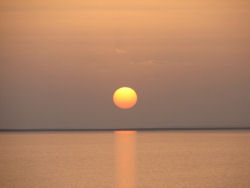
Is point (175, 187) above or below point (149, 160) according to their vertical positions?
below

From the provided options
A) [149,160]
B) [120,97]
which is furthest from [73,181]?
[120,97]

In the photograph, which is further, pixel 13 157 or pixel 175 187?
pixel 13 157

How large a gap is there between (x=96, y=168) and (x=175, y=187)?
1.15 m

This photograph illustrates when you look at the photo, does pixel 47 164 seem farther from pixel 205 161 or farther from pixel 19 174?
pixel 205 161

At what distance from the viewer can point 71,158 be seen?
185 inches

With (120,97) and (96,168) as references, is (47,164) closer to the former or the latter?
(96,168)

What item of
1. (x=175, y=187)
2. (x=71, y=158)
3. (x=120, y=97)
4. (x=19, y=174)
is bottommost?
(x=175, y=187)

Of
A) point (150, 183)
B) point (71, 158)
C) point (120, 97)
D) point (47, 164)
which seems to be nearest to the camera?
point (150, 183)

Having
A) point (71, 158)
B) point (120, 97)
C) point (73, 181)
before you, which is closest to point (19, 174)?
point (73, 181)

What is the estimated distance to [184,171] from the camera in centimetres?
349

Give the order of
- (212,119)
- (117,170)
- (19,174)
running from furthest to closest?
(212,119) < (117,170) < (19,174)

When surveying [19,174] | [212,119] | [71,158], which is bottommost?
[19,174]

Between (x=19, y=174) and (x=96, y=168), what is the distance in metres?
0.63

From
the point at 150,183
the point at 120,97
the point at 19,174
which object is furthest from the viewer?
the point at 120,97
